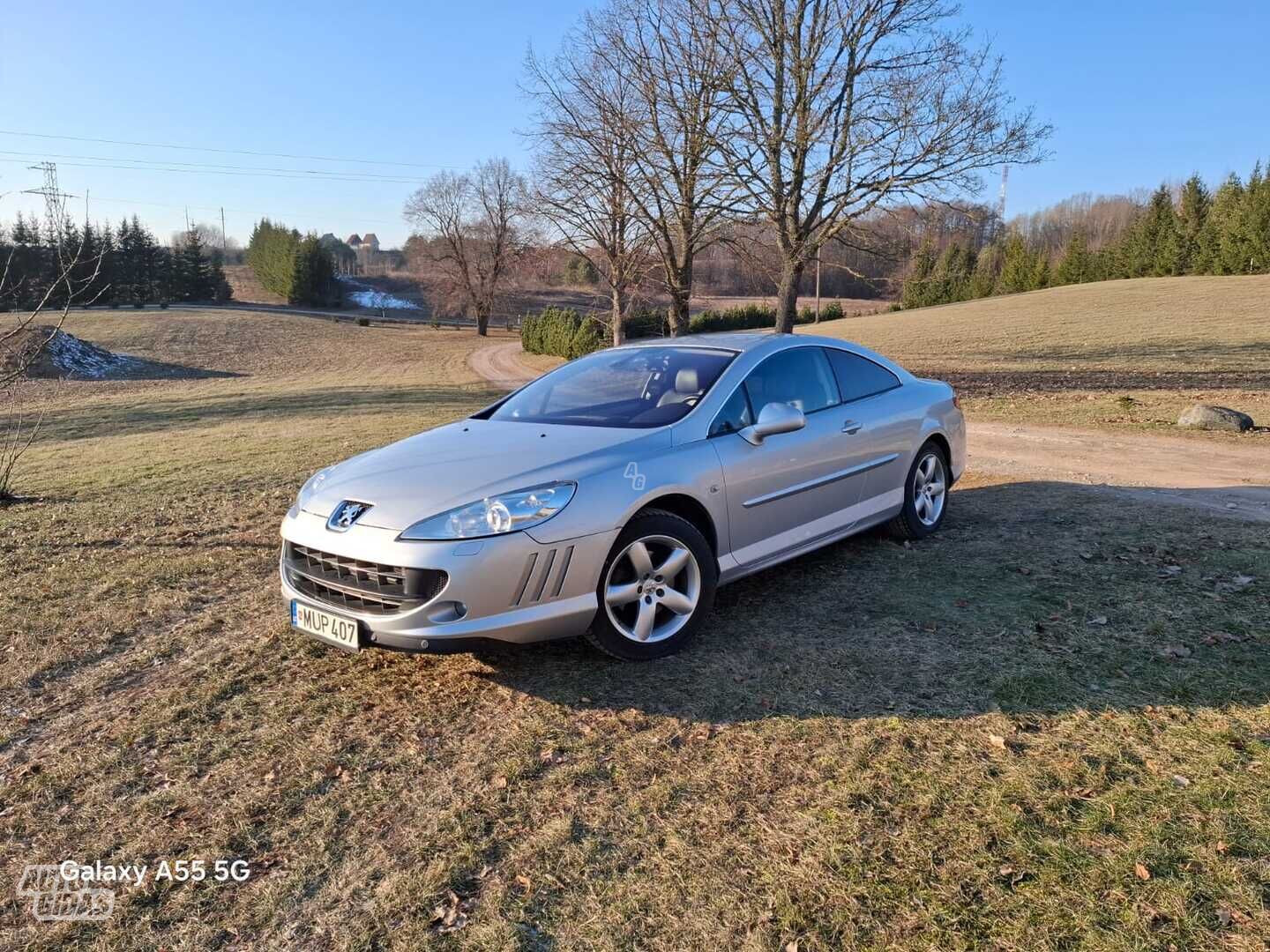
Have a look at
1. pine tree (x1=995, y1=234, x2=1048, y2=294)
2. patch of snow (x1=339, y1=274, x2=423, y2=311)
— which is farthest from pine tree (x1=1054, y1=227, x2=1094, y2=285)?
patch of snow (x1=339, y1=274, x2=423, y2=311)

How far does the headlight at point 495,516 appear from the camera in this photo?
3.55 meters

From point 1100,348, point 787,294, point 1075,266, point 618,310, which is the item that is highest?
point 1075,266

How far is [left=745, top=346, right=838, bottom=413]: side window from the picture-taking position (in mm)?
4848

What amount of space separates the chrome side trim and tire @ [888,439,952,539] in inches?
15.1

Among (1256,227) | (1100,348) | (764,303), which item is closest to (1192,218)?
(1256,227)

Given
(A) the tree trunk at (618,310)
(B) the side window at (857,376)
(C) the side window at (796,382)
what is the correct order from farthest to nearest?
(A) the tree trunk at (618,310), (B) the side window at (857,376), (C) the side window at (796,382)

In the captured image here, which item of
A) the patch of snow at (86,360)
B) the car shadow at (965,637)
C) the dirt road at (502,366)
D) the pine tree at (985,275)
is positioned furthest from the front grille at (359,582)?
the pine tree at (985,275)

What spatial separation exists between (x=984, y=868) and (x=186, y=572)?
17.9ft

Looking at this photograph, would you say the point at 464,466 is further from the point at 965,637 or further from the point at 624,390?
the point at 965,637

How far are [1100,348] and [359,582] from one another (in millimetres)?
31334

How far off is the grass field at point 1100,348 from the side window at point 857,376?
8757 mm

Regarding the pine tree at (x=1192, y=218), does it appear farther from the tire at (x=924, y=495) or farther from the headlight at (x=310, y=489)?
the headlight at (x=310, y=489)

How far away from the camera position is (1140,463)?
31.1ft

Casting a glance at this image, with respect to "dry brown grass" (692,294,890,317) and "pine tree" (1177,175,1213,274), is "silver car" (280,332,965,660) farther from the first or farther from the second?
"pine tree" (1177,175,1213,274)
